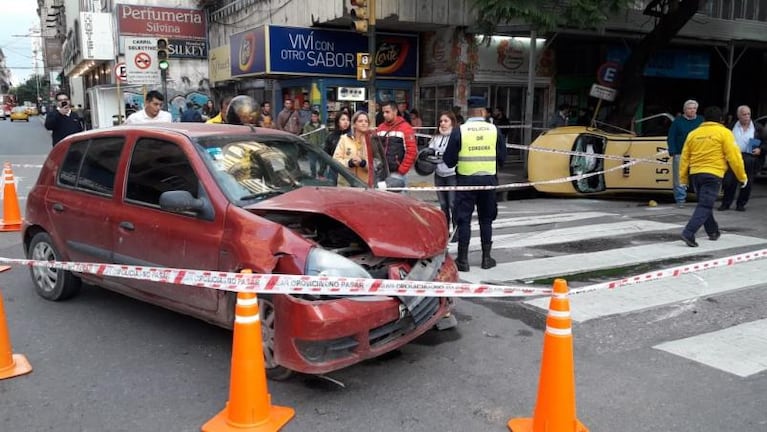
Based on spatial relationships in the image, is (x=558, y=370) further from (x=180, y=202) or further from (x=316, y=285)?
(x=180, y=202)

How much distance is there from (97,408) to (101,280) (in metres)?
1.66

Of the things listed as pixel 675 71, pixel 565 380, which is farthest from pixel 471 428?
pixel 675 71

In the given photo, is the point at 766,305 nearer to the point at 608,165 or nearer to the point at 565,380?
the point at 565,380

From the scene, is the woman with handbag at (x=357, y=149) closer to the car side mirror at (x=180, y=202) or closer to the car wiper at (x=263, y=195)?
the car wiper at (x=263, y=195)

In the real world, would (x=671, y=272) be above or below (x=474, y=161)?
below

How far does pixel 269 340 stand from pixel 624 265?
14.9 feet

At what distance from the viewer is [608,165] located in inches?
470

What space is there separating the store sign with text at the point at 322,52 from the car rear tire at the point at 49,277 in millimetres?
12556

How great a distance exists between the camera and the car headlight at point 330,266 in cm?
379

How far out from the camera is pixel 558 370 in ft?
10.4

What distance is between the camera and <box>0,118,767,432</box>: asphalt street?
141 inches

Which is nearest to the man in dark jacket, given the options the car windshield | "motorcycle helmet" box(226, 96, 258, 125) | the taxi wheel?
"motorcycle helmet" box(226, 96, 258, 125)

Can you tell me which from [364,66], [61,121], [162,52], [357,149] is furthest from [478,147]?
[162,52]

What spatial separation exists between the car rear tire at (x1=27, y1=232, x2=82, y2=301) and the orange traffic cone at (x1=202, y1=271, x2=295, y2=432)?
2.86 meters
